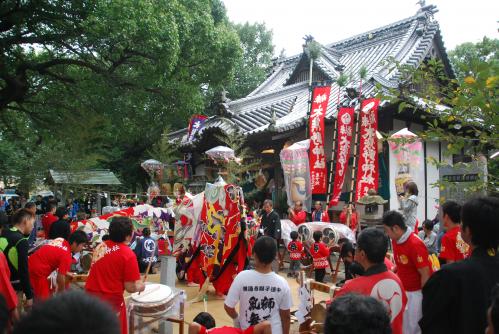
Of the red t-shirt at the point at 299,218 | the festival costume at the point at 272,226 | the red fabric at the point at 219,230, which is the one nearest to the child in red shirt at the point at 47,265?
the red fabric at the point at 219,230

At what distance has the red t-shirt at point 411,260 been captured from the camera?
12.9 feet

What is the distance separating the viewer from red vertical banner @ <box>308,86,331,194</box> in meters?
12.7

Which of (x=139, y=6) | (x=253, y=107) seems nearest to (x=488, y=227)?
(x=139, y=6)

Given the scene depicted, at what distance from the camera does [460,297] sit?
2277 millimetres

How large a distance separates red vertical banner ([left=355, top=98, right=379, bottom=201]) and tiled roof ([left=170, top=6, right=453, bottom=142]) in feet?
5.00

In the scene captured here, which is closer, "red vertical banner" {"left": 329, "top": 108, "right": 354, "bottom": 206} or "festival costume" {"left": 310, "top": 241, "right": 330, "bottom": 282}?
"festival costume" {"left": 310, "top": 241, "right": 330, "bottom": 282}

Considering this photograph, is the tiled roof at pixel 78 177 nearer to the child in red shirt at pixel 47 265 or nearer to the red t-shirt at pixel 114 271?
the child in red shirt at pixel 47 265

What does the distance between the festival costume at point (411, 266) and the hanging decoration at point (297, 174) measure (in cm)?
834

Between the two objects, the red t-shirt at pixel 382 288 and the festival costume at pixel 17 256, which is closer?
the red t-shirt at pixel 382 288

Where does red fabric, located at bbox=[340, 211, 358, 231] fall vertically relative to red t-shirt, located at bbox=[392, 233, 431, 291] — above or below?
below

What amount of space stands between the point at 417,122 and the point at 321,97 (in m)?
3.00

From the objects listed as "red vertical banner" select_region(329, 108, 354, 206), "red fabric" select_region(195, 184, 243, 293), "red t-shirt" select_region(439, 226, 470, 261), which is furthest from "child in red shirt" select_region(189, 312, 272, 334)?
"red vertical banner" select_region(329, 108, 354, 206)

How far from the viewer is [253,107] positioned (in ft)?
57.4

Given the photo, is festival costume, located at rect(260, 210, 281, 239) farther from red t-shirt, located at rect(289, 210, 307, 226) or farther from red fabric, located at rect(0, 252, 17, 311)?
red fabric, located at rect(0, 252, 17, 311)
